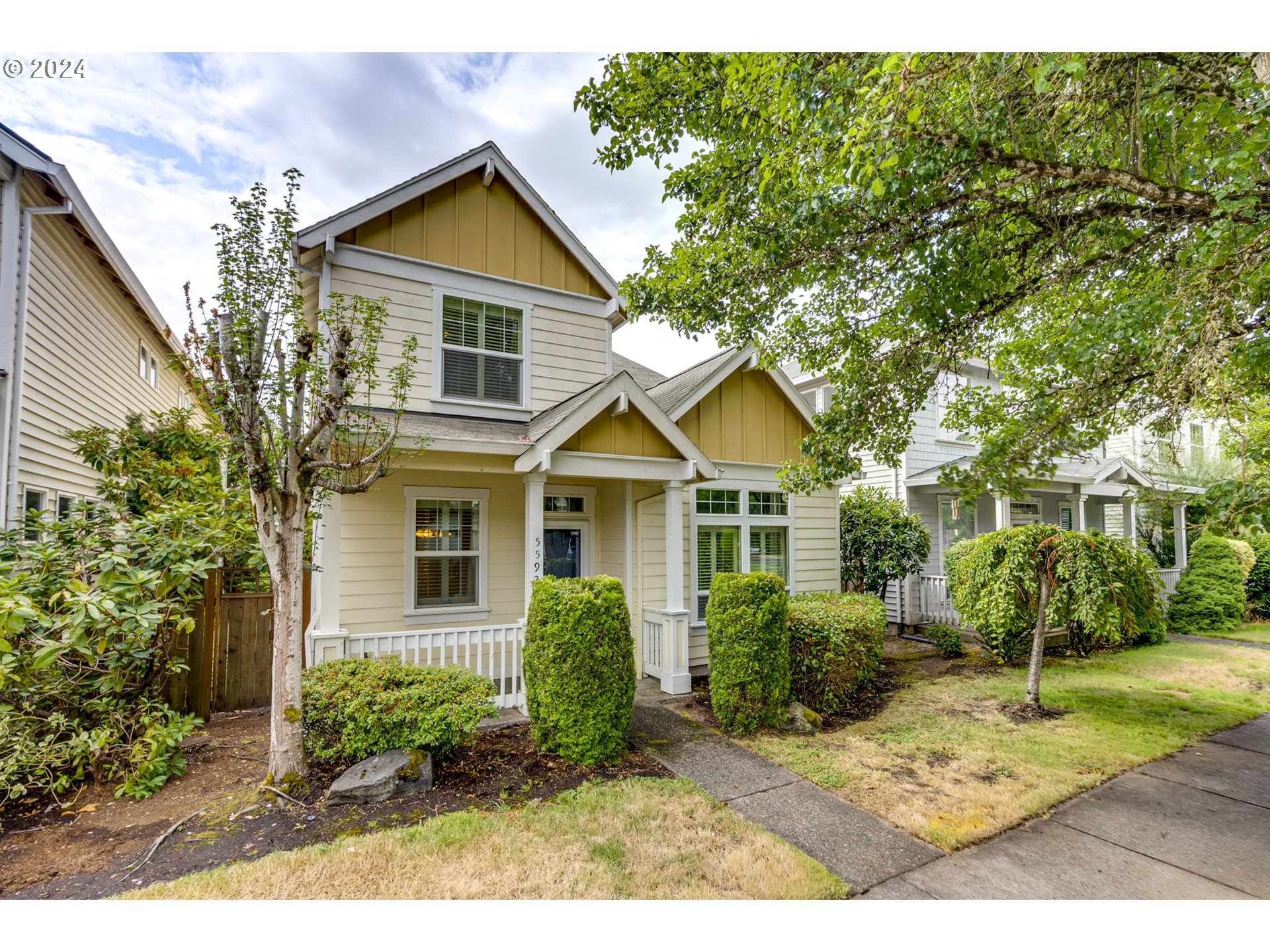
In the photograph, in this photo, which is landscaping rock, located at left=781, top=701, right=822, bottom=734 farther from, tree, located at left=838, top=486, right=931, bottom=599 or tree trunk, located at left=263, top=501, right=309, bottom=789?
tree, located at left=838, top=486, right=931, bottom=599

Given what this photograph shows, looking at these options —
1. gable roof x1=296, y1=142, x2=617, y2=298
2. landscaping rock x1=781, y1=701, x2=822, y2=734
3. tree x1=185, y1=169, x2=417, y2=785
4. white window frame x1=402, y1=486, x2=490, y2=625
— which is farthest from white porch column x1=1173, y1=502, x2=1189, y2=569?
tree x1=185, y1=169, x2=417, y2=785

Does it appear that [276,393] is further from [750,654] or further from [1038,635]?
[1038,635]

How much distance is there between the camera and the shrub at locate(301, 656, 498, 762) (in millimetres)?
4387

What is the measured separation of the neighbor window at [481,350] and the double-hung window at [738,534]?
3229mm

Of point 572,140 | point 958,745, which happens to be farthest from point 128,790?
point 958,745

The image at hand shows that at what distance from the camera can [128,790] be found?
4199 mm

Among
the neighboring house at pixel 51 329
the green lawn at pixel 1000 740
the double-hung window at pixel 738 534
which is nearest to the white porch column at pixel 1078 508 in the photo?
the green lawn at pixel 1000 740

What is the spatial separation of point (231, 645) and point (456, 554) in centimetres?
259

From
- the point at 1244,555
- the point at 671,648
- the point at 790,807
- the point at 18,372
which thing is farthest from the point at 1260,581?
the point at 18,372

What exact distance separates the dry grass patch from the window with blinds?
344 centimetres

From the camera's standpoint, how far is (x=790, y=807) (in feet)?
13.5

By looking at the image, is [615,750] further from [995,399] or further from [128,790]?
[995,399]
